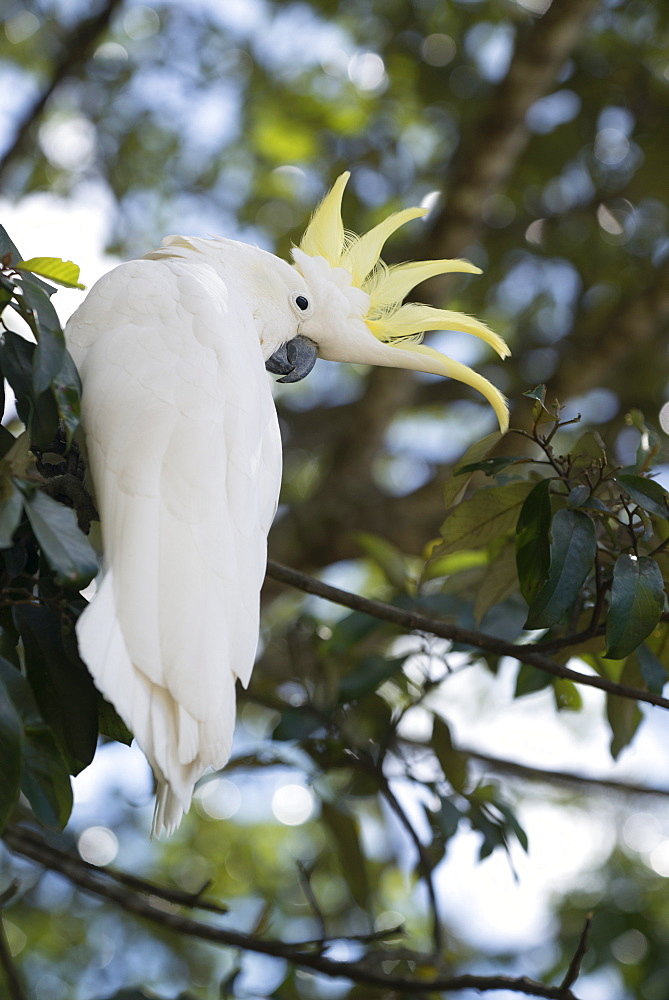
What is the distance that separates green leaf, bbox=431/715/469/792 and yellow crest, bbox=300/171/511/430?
823 millimetres

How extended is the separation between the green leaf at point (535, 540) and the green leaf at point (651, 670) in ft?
1.07

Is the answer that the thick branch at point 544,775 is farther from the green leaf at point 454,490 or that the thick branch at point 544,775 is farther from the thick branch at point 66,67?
the thick branch at point 66,67

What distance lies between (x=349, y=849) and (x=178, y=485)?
126 centimetres

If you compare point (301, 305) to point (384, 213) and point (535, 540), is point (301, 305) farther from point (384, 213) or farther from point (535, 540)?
point (384, 213)

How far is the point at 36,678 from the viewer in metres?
1.25

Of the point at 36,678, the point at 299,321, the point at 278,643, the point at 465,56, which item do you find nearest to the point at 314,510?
the point at 278,643

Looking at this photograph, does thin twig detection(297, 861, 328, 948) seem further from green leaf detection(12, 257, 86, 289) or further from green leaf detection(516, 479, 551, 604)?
green leaf detection(12, 257, 86, 289)

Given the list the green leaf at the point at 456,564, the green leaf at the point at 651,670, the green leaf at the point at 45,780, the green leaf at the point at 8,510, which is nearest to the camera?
the green leaf at the point at 8,510

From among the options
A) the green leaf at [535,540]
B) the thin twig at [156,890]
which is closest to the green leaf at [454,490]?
the green leaf at [535,540]

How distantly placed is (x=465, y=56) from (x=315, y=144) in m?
0.78

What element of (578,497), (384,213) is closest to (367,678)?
(578,497)

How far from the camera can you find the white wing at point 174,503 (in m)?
1.13

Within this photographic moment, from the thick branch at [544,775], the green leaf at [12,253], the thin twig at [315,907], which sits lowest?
the thick branch at [544,775]

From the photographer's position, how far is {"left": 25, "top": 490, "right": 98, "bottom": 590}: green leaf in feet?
3.22
